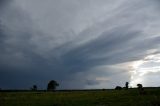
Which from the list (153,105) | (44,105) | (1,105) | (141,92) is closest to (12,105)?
(1,105)

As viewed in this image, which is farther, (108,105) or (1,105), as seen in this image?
(1,105)

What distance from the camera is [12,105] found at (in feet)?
159

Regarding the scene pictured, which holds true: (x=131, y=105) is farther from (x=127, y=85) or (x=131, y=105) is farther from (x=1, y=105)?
(x=127, y=85)

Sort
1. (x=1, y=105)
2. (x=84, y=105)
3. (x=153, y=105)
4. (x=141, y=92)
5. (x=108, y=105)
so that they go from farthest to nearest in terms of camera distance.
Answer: (x=141, y=92), (x=1, y=105), (x=84, y=105), (x=108, y=105), (x=153, y=105)

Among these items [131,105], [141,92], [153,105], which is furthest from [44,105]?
[141,92]

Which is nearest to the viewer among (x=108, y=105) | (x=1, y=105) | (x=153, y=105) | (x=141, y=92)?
(x=153, y=105)

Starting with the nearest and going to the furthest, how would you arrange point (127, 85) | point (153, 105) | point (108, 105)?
point (153, 105)
point (108, 105)
point (127, 85)

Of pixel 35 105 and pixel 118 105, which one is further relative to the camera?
pixel 35 105

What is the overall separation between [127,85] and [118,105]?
375 feet

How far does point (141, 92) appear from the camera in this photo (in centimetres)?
6322

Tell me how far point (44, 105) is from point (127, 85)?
113m

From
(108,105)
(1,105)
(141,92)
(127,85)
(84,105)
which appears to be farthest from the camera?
(127,85)

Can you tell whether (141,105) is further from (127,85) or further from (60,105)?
(127,85)

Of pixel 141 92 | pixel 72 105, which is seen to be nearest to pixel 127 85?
pixel 141 92
